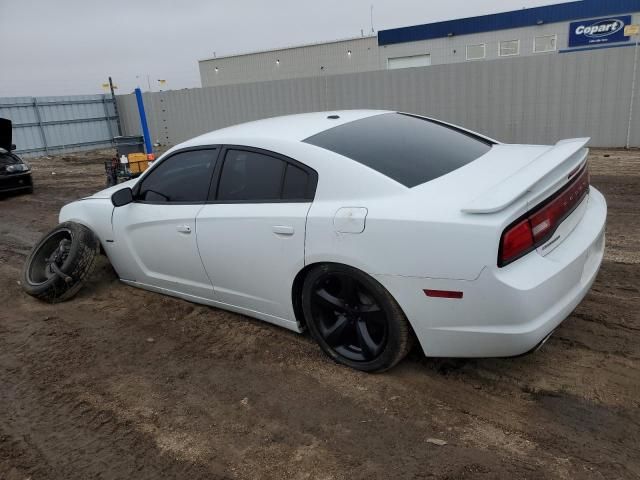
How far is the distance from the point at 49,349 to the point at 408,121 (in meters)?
3.32

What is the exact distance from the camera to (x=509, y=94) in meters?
13.0

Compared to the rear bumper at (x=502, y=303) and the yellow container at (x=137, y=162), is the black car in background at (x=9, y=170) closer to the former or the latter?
the yellow container at (x=137, y=162)

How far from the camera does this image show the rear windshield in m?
3.11

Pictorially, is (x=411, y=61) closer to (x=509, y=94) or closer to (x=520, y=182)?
(x=509, y=94)

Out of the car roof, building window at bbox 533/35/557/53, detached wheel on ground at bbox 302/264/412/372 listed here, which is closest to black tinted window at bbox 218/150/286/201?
the car roof

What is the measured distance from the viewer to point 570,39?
2711cm

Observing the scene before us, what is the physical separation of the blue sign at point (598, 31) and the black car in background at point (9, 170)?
26.8 meters

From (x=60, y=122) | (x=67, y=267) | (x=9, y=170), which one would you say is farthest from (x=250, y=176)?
(x=60, y=122)

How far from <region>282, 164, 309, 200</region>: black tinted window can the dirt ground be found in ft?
3.68

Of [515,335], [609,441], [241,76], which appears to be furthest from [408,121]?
[241,76]

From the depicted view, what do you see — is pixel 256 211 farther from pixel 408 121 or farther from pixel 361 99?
pixel 361 99

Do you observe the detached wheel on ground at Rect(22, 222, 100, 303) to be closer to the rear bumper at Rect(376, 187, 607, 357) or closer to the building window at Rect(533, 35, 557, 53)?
the rear bumper at Rect(376, 187, 607, 357)

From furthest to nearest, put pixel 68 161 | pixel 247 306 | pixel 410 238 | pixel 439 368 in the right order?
pixel 68 161, pixel 247 306, pixel 439 368, pixel 410 238

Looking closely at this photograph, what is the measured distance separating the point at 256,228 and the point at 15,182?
1038 centimetres
